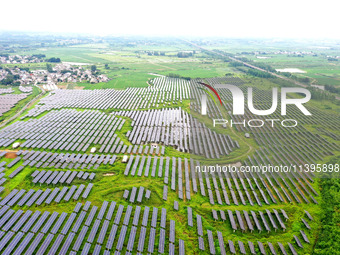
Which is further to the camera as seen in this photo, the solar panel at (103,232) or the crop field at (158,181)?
the crop field at (158,181)

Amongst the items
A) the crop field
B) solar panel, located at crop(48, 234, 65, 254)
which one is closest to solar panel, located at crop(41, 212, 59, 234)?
the crop field

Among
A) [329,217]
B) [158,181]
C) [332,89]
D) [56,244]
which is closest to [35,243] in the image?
[56,244]

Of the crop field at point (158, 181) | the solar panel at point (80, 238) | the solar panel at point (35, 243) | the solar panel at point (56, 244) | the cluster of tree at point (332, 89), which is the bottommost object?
the solar panel at point (35, 243)

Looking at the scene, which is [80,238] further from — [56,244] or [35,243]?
[35,243]

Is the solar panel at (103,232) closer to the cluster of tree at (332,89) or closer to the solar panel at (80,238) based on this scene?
the solar panel at (80,238)

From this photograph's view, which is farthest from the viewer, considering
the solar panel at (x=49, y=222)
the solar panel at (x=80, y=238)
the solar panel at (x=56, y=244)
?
the solar panel at (x=49, y=222)

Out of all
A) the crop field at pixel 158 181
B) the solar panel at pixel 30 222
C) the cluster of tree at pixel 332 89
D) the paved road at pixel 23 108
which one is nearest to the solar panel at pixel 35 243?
the crop field at pixel 158 181

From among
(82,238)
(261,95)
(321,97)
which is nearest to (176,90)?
(261,95)
